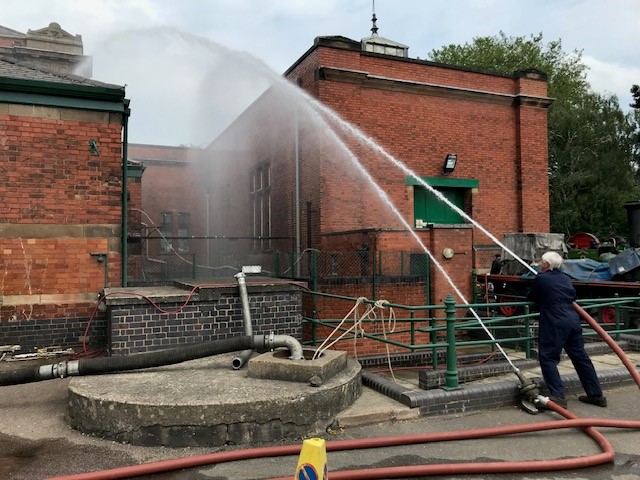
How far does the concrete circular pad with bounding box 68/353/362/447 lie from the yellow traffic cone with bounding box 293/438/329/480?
2147 millimetres

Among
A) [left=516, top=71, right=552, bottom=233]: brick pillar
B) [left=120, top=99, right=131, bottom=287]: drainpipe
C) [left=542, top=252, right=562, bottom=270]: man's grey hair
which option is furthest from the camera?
[left=516, top=71, right=552, bottom=233]: brick pillar

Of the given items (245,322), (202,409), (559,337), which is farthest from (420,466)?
(245,322)

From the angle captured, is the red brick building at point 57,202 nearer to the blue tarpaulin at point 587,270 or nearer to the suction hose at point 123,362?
the suction hose at point 123,362

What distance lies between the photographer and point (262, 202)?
1967 cm

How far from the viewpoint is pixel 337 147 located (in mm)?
14055

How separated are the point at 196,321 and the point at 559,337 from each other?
4.36 m

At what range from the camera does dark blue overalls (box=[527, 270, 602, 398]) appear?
556cm

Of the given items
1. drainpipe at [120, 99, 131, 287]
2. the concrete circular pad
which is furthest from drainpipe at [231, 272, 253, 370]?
drainpipe at [120, 99, 131, 287]

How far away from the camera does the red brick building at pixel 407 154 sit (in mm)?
13695

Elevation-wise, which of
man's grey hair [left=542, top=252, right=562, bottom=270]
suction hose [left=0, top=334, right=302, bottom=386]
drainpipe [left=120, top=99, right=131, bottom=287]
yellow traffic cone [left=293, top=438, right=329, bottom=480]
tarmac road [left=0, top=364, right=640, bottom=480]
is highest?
drainpipe [left=120, top=99, right=131, bottom=287]

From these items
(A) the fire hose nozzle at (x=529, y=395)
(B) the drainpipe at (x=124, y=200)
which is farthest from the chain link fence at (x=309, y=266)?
(A) the fire hose nozzle at (x=529, y=395)

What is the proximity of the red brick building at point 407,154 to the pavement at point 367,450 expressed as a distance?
6579 mm

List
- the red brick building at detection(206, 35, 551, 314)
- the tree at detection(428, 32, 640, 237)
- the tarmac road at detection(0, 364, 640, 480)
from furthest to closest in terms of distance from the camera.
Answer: the tree at detection(428, 32, 640, 237) → the red brick building at detection(206, 35, 551, 314) → the tarmac road at detection(0, 364, 640, 480)

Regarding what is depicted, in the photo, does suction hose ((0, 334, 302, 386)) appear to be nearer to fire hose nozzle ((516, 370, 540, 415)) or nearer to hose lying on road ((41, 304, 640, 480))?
hose lying on road ((41, 304, 640, 480))
